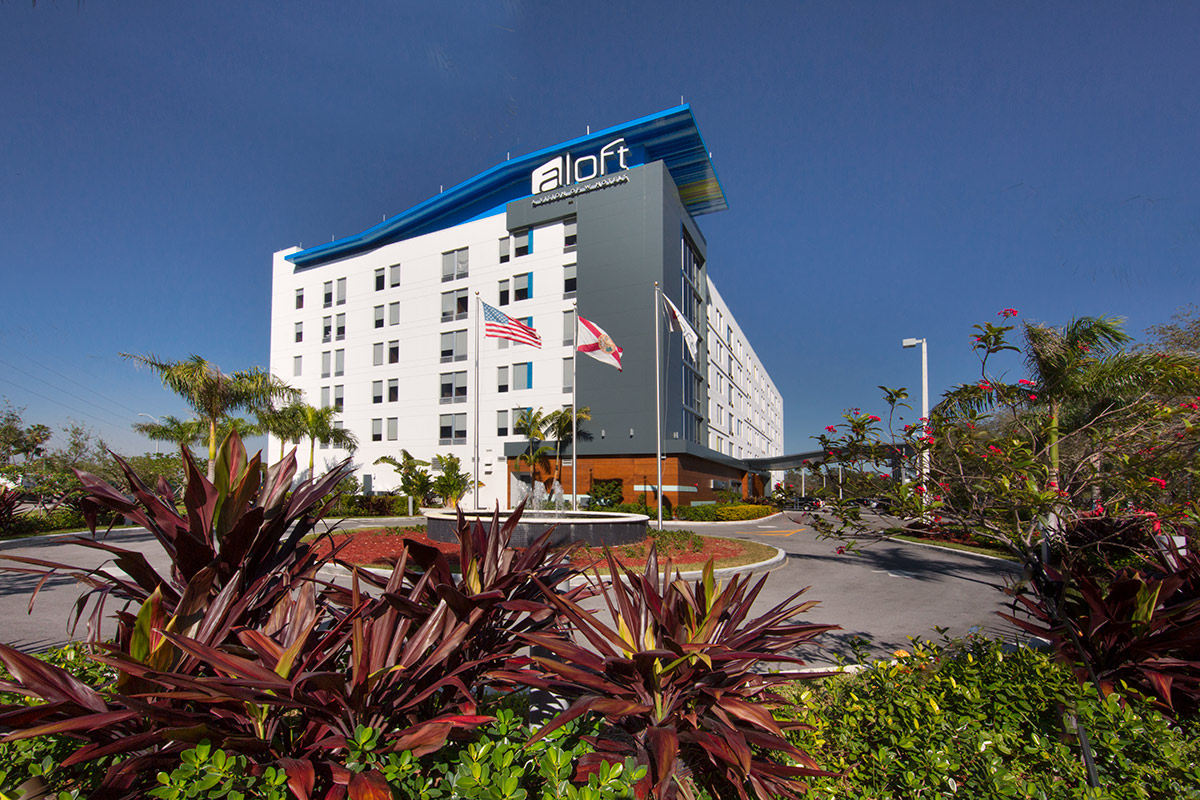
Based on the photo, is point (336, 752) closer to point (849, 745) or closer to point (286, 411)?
point (849, 745)

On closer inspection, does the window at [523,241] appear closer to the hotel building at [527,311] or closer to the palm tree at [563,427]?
the hotel building at [527,311]

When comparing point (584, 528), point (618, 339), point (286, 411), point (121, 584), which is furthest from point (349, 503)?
point (121, 584)

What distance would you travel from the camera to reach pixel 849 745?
318cm

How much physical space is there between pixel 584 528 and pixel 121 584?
1382cm

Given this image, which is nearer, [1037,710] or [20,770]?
[20,770]

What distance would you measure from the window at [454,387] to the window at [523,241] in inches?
354

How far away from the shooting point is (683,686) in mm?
2881

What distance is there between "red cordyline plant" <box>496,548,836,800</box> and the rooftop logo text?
117ft

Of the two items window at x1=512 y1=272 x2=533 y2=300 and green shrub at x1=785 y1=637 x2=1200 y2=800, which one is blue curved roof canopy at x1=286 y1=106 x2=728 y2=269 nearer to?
window at x1=512 y1=272 x2=533 y2=300

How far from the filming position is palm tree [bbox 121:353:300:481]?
1052 inches

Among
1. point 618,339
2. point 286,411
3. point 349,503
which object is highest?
point 618,339

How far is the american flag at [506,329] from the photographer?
22.2 meters

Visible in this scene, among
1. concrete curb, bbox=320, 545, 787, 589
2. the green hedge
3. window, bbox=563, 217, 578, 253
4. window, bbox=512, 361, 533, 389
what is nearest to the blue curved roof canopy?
window, bbox=563, 217, 578, 253

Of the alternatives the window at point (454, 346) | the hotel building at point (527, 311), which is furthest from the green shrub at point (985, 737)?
the window at point (454, 346)
